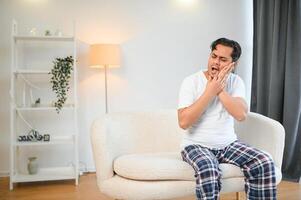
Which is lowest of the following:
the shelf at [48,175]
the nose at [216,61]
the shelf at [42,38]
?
the shelf at [48,175]

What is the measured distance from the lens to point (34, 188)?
9.22 ft

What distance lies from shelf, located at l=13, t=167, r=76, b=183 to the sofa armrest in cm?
157

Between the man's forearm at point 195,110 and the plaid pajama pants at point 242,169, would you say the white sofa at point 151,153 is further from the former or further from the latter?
the man's forearm at point 195,110

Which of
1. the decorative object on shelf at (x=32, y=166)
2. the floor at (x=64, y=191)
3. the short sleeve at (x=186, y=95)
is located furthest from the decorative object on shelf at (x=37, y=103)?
the short sleeve at (x=186, y=95)

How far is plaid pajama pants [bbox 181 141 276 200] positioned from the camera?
1587 mm

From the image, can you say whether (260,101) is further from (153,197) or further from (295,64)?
(153,197)

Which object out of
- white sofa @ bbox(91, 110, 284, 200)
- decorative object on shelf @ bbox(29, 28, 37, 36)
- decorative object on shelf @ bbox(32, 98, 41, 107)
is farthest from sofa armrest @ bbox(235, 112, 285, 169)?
decorative object on shelf @ bbox(29, 28, 37, 36)

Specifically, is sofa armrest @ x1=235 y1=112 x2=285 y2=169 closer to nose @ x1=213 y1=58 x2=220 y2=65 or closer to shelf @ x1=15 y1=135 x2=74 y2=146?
nose @ x1=213 y1=58 x2=220 y2=65

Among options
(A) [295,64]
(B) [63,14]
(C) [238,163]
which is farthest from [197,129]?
(B) [63,14]

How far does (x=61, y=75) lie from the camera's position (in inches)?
114

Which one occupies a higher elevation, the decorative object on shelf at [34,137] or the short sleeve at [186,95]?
the short sleeve at [186,95]

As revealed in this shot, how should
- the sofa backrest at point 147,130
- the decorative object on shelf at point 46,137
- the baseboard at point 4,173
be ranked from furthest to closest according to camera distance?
the baseboard at point 4,173 → the decorative object on shelf at point 46,137 → the sofa backrest at point 147,130

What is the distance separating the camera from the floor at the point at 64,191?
2539mm

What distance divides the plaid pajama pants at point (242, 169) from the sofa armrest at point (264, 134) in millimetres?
210
